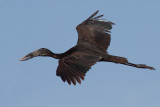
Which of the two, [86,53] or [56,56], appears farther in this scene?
[56,56]

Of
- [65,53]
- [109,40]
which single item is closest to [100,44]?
[109,40]

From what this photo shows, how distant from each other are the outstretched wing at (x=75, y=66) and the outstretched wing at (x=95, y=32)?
34.3 inches

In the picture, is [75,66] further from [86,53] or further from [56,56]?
[56,56]

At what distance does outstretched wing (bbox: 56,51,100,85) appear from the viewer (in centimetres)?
1016

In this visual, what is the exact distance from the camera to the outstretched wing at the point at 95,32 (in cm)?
1157

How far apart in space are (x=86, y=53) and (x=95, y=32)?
1131mm

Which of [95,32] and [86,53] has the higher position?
[95,32]

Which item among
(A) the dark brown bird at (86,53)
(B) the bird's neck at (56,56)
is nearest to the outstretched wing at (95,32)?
(A) the dark brown bird at (86,53)

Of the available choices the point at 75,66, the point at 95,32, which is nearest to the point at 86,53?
the point at 75,66

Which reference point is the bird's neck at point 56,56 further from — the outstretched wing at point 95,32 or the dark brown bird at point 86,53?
the outstretched wing at point 95,32

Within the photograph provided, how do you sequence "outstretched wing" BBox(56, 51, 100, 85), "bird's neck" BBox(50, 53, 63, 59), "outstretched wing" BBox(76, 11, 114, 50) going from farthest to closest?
"outstretched wing" BBox(76, 11, 114, 50), "bird's neck" BBox(50, 53, 63, 59), "outstretched wing" BBox(56, 51, 100, 85)

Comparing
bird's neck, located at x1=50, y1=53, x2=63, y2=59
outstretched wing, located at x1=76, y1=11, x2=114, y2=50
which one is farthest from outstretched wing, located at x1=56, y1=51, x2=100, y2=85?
outstretched wing, located at x1=76, y1=11, x2=114, y2=50

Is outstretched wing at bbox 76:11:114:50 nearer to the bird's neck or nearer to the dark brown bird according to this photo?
the dark brown bird

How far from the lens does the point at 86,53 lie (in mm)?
10883
